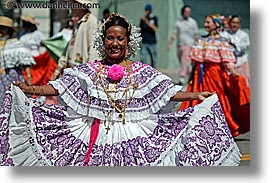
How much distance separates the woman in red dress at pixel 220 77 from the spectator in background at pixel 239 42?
1.84 meters

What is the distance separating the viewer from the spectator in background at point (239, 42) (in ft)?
38.1

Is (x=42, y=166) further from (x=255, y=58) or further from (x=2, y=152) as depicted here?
(x=255, y=58)

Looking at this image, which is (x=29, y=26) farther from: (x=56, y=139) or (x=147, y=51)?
(x=56, y=139)

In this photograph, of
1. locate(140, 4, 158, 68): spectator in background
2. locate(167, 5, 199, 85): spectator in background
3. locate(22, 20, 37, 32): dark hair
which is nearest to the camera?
locate(22, 20, 37, 32): dark hair

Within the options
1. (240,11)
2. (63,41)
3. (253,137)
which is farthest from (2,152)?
(240,11)

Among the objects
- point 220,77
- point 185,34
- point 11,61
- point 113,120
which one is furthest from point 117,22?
point 185,34

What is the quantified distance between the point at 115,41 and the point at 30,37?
6824 millimetres

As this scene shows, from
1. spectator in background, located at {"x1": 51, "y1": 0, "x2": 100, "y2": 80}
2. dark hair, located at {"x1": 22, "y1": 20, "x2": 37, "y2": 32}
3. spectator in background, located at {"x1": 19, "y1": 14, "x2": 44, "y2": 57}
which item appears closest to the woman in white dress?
spectator in background, located at {"x1": 51, "y1": 0, "x2": 100, "y2": 80}

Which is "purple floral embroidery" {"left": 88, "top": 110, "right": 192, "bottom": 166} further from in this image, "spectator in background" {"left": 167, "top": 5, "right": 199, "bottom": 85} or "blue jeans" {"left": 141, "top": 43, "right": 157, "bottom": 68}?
"spectator in background" {"left": 167, "top": 5, "right": 199, "bottom": 85}

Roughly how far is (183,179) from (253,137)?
0.69 metres

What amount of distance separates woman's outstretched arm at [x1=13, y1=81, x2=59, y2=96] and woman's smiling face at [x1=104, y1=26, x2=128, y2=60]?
512mm

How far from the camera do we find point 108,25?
6.02m

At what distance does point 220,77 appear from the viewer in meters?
9.41

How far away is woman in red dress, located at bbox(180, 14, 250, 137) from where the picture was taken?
9.28 metres
